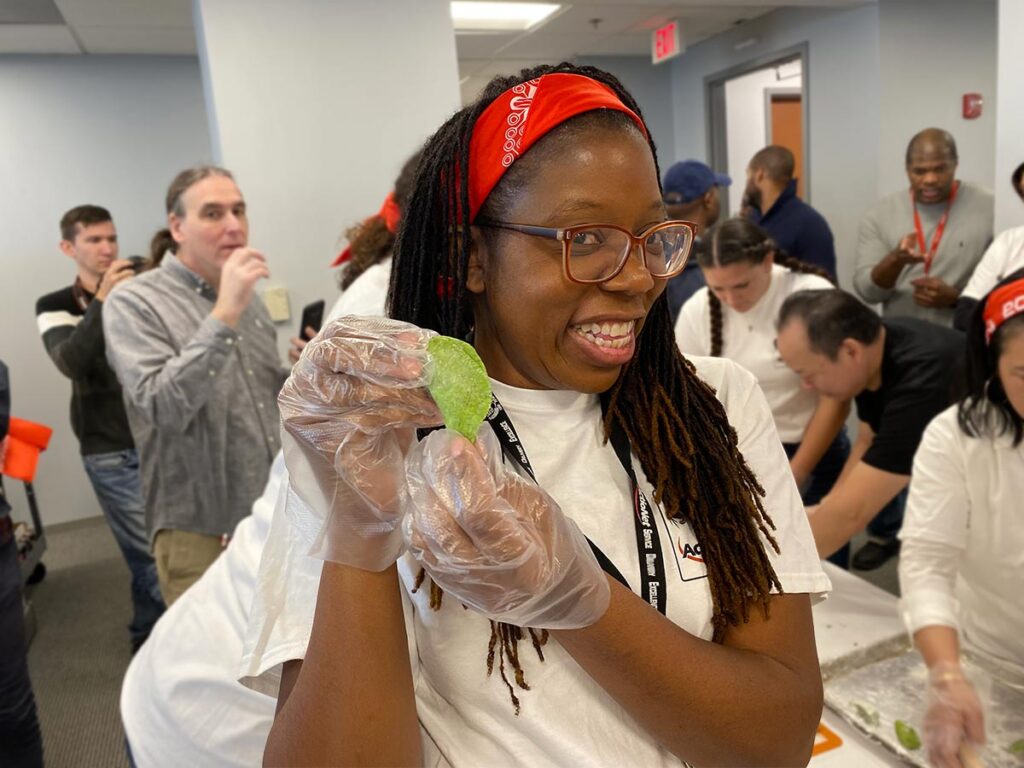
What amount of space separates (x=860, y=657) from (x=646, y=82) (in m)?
5.34

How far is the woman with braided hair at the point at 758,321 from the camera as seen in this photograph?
2439mm

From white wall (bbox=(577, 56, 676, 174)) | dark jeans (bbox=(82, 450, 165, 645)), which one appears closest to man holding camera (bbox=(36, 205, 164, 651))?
dark jeans (bbox=(82, 450, 165, 645))

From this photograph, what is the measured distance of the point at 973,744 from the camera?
1.13 metres

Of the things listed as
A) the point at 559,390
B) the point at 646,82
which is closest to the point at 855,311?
the point at 559,390

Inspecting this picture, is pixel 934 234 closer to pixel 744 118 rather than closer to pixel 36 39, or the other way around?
pixel 744 118

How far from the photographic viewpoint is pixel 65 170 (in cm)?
415

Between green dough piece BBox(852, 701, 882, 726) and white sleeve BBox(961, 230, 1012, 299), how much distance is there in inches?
81.5

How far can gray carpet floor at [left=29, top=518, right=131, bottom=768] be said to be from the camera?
2566 millimetres

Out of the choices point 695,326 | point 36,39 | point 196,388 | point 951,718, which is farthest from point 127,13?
point 951,718

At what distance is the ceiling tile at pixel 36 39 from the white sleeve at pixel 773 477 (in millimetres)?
3892

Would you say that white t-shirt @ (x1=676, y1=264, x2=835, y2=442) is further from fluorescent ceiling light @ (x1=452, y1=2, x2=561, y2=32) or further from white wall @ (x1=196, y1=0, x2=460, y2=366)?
fluorescent ceiling light @ (x1=452, y1=2, x2=561, y2=32)

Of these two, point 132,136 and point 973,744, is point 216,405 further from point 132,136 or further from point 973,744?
point 132,136

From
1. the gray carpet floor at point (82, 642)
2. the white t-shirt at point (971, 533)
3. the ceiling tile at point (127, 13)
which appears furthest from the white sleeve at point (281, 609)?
the ceiling tile at point (127, 13)

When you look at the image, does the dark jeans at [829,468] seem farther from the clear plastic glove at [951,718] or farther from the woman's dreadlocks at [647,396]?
the woman's dreadlocks at [647,396]
